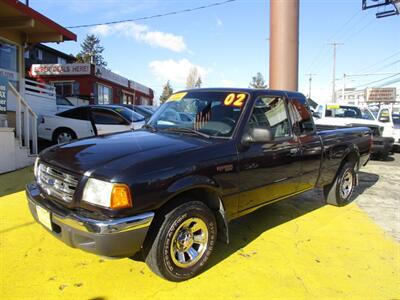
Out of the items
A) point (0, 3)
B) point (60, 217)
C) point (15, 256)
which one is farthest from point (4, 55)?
point (60, 217)

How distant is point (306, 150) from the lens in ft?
15.6

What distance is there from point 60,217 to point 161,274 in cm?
100

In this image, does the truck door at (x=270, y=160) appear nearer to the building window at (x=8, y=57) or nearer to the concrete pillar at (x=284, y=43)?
the concrete pillar at (x=284, y=43)

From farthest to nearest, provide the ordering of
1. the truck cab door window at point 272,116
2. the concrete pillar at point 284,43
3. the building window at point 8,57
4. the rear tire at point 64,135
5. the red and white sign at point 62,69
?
the red and white sign at point 62,69, the concrete pillar at point 284,43, the building window at point 8,57, the rear tire at point 64,135, the truck cab door window at point 272,116

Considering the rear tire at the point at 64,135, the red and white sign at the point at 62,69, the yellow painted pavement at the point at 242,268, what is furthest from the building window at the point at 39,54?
the yellow painted pavement at the point at 242,268

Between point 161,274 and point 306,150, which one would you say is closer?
point 161,274

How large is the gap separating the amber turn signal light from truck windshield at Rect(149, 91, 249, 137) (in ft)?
4.25

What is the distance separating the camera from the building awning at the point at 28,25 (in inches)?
400

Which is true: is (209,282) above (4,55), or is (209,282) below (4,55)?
below

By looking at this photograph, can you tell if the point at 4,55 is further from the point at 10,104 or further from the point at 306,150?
Answer: the point at 306,150

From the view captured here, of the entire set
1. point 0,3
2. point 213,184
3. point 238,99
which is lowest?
point 213,184

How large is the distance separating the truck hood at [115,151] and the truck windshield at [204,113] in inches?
9.3

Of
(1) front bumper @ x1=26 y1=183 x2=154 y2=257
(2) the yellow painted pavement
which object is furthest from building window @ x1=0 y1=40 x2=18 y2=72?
(1) front bumper @ x1=26 y1=183 x2=154 y2=257

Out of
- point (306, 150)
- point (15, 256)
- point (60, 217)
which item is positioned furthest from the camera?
point (306, 150)
